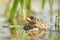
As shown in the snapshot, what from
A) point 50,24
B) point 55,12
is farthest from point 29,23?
point 55,12

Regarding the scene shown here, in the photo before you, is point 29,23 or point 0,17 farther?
point 0,17

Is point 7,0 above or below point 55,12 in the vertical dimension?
above

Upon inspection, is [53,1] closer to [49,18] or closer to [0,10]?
[49,18]

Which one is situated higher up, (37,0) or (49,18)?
(37,0)

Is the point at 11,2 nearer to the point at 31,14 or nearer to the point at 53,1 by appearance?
Answer: the point at 31,14

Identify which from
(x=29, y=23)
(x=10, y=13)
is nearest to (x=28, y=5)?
(x=10, y=13)

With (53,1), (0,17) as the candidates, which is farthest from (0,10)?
(53,1)

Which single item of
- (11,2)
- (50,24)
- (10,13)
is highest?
(11,2)

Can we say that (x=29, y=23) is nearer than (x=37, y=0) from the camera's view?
Yes
